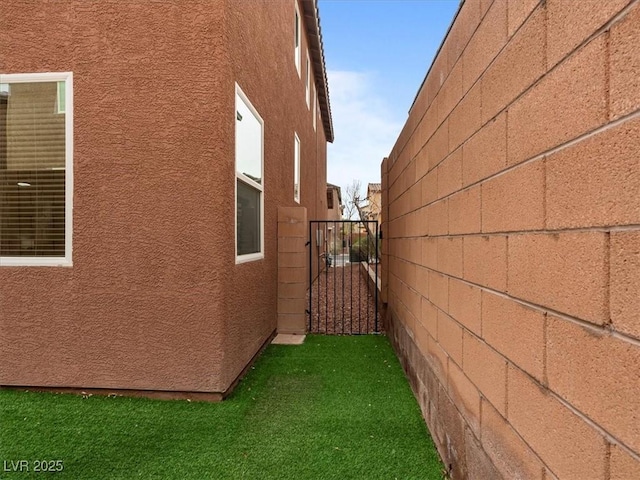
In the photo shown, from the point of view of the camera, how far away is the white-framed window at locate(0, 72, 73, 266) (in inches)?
129

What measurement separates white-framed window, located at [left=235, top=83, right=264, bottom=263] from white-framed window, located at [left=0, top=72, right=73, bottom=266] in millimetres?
1456

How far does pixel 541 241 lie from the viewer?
4.04 ft

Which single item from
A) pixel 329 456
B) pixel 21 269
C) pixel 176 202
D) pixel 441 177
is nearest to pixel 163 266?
pixel 176 202

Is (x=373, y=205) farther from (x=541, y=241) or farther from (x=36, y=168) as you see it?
(x=541, y=241)

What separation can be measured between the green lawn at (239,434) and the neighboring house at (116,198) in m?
0.29

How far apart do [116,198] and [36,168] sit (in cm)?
83

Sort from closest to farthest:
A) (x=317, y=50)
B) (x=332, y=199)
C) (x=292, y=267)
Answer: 1. (x=292, y=267)
2. (x=317, y=50)
3. (x=332, y=199)

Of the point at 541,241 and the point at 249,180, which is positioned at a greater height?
the point at 249,180

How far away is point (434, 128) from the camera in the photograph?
272 cm

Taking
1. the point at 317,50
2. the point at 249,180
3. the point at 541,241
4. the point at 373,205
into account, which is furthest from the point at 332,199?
Answer: the point at 541,241

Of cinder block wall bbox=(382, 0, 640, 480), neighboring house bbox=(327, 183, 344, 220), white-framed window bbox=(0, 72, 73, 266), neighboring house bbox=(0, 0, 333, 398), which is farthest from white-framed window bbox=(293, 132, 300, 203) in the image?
neighboring house bbox=(327, 183, 344, 220)

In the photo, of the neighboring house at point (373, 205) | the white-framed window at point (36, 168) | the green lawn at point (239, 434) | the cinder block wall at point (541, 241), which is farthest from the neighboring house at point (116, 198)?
the neighboring house at point (373, 205)

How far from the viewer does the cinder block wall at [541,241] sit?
2.92ft

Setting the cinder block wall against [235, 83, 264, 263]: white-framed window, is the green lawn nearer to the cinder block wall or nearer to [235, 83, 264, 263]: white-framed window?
the cinder block wall
